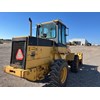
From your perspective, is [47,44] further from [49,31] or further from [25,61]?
[25,61]

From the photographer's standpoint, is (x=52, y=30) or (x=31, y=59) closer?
(x=31, y=59)

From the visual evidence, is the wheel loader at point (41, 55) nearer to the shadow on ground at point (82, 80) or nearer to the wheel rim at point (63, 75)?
the wheel rim at point (63, 75)

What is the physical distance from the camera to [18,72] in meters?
4.97

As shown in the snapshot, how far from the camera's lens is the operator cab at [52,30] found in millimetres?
6863

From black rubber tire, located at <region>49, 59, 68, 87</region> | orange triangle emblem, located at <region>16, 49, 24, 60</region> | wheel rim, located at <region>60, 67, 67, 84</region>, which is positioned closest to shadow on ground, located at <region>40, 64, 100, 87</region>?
wheel rim, located at <region>60, 67, 67, 84</region>

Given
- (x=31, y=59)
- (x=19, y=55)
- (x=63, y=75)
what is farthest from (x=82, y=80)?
(x=19, y=55)

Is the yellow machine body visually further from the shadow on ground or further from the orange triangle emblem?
the shadow on ground

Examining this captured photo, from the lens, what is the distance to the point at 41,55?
5941 millimetres

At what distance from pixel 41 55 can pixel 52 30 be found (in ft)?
4.83

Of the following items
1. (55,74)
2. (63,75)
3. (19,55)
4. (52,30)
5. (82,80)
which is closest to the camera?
(19,55)

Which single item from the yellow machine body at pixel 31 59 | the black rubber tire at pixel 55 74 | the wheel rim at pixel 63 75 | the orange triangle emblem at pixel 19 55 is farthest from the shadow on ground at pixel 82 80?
the orange triangle emblem at pixel 19 55

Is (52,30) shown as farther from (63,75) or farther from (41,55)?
(63,75)

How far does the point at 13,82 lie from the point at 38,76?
147 centimetres
